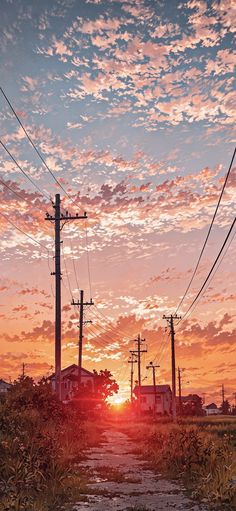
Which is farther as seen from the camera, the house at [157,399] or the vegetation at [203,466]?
the house at [157,399]

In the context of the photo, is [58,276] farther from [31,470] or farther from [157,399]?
[157,399]

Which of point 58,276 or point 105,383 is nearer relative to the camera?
point 58,276

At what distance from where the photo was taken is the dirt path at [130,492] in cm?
1120

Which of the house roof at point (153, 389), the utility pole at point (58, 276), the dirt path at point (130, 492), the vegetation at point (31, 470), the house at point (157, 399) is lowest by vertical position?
the house at point (157, 399)

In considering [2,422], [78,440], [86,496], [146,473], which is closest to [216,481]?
[86,496]

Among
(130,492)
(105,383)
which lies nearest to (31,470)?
(130,492)

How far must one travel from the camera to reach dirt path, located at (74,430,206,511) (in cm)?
1120

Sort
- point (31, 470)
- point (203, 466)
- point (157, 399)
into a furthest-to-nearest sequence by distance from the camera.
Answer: point (157, 399) → point (203, 466) → point (31, 470)

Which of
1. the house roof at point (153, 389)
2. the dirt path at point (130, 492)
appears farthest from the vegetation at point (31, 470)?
the house roof at point (153, 389)

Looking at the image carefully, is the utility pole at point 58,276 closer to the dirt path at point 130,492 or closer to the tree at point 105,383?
the dirt path at point 130,492

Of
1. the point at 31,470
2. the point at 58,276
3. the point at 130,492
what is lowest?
the point at 130,492

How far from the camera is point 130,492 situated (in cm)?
1335

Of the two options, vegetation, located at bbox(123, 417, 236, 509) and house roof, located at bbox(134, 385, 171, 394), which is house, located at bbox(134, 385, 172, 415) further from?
vegetation, located at bbox(123, 417, 236, 509)

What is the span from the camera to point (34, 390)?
22.2m
